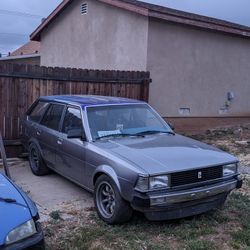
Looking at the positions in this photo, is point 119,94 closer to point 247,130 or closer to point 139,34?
point 139,34

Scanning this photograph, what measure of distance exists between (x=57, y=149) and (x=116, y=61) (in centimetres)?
639

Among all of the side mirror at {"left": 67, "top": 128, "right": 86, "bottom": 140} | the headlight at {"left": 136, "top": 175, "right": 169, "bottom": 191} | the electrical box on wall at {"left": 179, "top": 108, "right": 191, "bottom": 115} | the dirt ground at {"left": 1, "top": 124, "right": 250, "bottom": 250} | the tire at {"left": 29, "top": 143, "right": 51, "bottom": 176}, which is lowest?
the dirt ground at {"left": 1, "top": 124, "right": 250, "bottom": 250}

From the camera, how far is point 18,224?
11.0 ft

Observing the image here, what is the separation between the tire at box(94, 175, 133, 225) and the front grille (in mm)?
657

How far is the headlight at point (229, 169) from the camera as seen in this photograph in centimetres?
546

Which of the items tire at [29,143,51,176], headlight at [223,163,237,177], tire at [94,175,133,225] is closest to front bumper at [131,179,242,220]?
headlight at [223,163,237,177]

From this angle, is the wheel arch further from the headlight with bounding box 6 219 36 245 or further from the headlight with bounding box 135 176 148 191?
the headlight with bounding box 6 219 36 245

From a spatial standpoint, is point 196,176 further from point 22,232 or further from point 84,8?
point 84,8

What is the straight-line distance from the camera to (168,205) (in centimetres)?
486

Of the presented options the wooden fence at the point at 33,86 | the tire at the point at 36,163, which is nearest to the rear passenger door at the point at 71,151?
the tire at the point at 36,163

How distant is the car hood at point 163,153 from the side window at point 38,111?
226cm

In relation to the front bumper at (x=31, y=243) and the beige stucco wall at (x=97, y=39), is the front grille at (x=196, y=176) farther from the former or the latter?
the beige stucco wall at (x=97, y=39)

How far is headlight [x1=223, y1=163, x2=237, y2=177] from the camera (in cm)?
546

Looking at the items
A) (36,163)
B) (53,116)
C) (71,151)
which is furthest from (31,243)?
(36,163)
